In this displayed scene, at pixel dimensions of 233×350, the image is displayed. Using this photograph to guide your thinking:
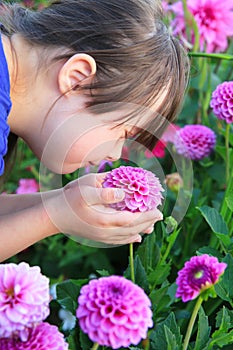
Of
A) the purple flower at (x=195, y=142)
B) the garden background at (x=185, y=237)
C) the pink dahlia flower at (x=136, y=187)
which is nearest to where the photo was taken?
the pink dahlia flower at (x=136, y=187)

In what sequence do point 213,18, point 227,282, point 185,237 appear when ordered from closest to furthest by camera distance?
point 227,282
point 185,237
point 213,18

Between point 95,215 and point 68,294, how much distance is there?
16 cm

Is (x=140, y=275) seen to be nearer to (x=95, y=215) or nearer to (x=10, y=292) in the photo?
(x=95, y=215)

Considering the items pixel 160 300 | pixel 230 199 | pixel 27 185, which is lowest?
pixel 27 185

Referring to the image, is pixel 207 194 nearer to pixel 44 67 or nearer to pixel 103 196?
pixel 44 67

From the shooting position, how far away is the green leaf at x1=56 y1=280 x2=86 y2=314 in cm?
→ 96

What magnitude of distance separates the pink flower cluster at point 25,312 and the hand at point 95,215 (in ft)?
0.69

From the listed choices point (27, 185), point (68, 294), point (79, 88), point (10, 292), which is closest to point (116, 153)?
point (79, 88)

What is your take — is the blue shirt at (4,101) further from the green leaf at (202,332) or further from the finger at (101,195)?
the green leaf at (202,332)

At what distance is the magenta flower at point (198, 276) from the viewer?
0.67 m

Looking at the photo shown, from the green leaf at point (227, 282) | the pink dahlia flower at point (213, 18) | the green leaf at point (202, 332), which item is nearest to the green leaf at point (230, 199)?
the green leaf at point (227, 282)

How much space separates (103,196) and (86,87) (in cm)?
25

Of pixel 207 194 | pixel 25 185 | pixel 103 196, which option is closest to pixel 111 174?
pixel 103 196

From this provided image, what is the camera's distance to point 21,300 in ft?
1.93
